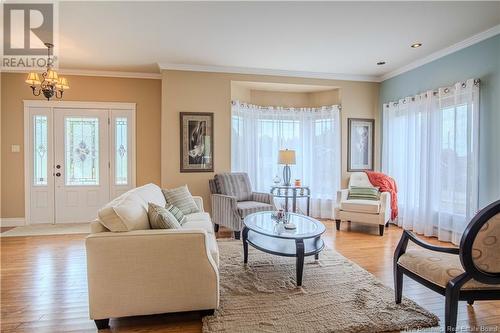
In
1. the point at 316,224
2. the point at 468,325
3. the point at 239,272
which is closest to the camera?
the point at 468,325

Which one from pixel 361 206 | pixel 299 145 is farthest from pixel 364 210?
pixel 299 145

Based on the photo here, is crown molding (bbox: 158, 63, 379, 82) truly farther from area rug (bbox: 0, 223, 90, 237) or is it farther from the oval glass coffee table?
area rug (bbox: 0, 223, 90, 237)

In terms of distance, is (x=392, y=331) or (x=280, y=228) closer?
(x=392, y=331)

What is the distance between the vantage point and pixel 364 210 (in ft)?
15.1

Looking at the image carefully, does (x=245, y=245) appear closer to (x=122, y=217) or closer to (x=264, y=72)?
(x=122, y=217)

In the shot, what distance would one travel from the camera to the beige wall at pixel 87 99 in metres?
5.15

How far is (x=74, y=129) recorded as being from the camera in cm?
534

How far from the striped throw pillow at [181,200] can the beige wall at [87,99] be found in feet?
6.66

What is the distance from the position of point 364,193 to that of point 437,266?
9.76ft

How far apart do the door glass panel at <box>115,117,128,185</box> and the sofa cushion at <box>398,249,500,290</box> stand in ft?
15.9

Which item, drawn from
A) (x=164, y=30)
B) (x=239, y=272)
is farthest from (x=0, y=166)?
(x=239, y=272)

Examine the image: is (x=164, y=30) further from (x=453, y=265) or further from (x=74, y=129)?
(x=453, y=265)

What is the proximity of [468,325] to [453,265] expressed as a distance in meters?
0.55

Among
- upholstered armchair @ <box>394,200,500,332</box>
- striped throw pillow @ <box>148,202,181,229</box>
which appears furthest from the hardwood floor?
striped throw pillow @ <box>148,202,181,229</box>
